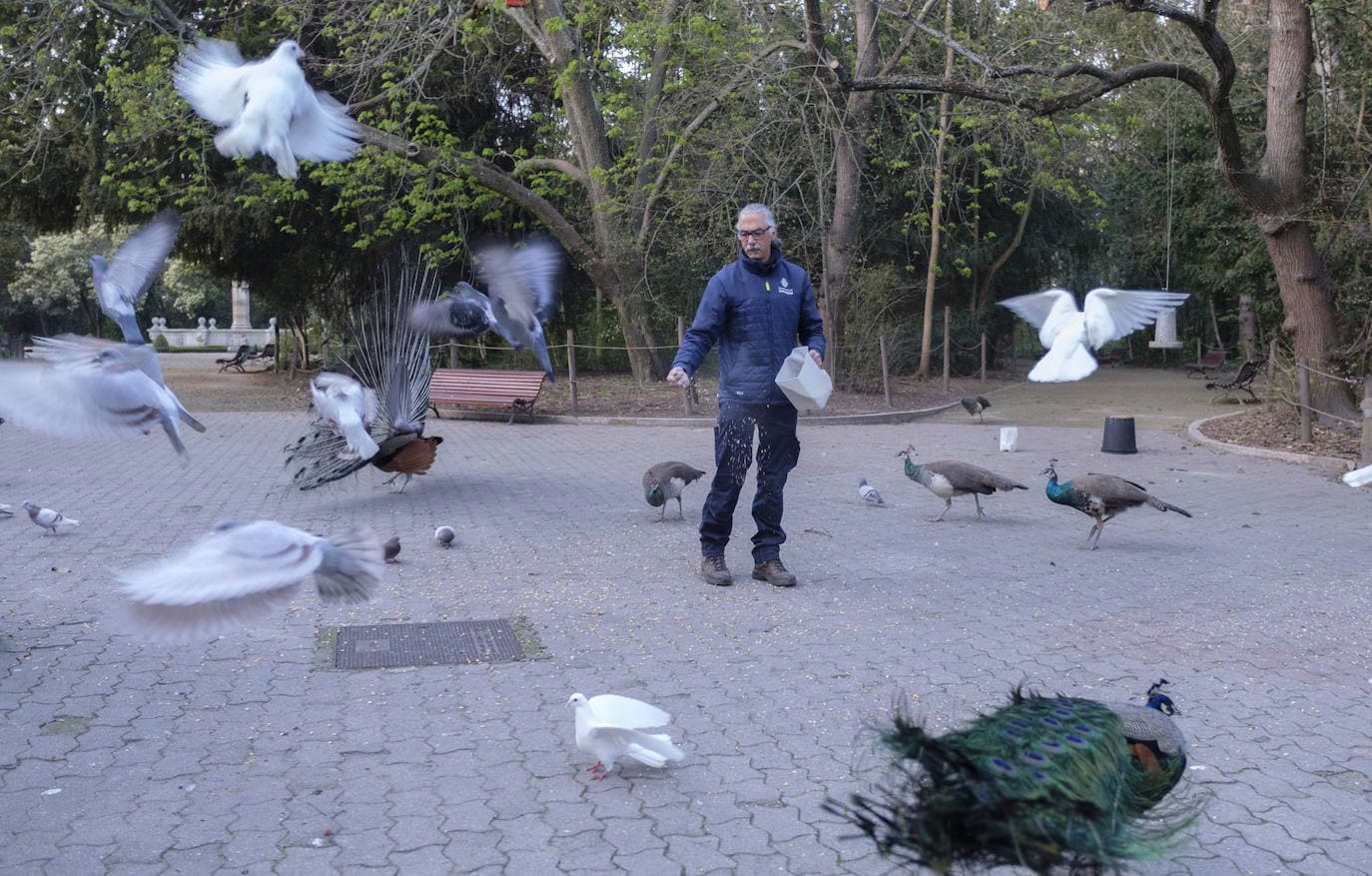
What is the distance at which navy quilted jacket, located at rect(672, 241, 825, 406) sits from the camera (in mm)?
7090

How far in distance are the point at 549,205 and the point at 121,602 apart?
19.6m

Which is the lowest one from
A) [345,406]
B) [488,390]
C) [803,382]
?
[488,390]

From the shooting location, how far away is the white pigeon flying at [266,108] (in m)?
4.21

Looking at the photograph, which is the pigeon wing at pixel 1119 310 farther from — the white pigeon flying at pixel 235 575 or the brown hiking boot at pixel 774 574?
the white pigeon flying at pixel 235 575

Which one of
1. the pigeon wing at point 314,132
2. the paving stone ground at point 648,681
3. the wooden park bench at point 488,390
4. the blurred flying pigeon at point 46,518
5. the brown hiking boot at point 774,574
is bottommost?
the paving stone ground at point 648,681

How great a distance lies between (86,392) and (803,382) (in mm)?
3786

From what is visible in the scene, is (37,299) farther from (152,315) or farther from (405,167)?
(405,167)

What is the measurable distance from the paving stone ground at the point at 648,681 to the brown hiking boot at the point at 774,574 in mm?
265

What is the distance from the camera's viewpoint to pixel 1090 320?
7117mm

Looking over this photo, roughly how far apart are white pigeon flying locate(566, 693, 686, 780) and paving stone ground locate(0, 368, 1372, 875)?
13cm

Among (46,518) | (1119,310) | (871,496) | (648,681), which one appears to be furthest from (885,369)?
(648,681)

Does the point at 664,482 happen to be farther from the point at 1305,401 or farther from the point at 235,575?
the point at 1305,401

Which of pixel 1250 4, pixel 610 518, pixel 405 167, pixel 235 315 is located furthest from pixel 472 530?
pixel 235 315

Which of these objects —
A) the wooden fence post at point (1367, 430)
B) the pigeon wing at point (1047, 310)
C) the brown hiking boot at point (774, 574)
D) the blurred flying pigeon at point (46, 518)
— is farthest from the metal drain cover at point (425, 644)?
the wooden fence post at point (1367, 430)
